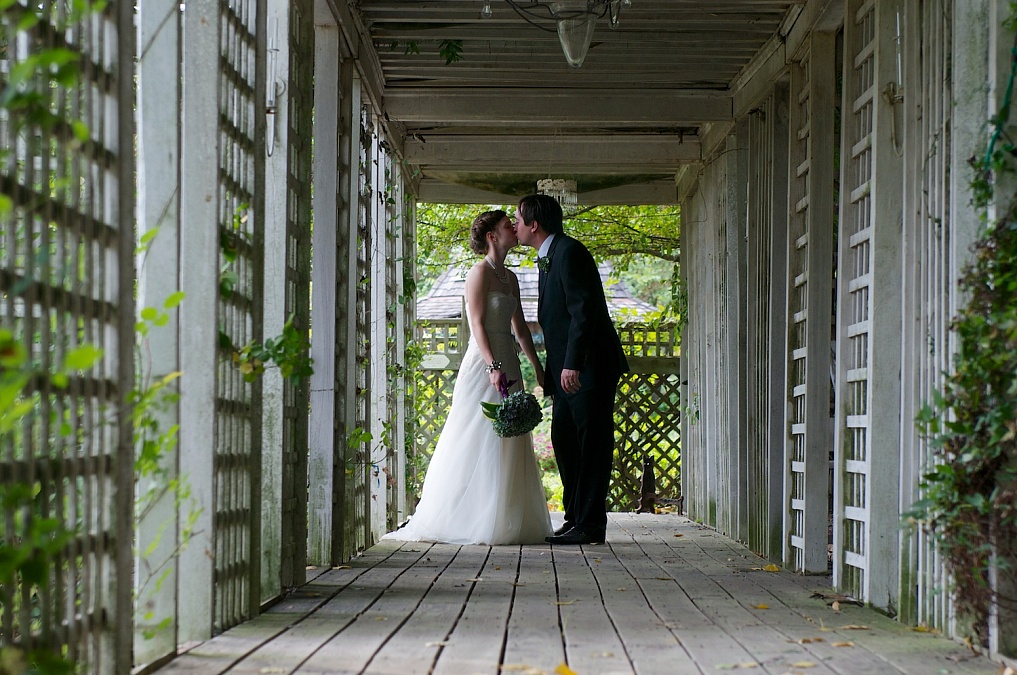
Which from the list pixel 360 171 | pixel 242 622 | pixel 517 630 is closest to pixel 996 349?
pixel 517 630

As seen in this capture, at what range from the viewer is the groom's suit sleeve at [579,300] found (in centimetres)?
593

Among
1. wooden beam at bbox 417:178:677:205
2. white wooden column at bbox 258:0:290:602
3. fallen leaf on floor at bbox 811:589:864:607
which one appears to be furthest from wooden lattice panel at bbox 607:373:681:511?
white wooden column at bbox 258:0:290:602

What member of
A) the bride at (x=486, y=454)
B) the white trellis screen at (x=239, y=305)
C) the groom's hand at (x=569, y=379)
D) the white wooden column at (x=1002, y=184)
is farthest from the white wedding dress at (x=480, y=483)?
the white wooden column at (x=1002, y=184)

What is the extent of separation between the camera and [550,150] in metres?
8.08

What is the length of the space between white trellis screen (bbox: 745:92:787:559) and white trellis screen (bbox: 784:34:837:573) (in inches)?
16.1

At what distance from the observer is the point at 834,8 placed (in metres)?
4.67

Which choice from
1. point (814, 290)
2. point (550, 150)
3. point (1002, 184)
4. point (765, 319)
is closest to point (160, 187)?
point (1002, 184)

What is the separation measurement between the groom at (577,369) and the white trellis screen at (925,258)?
8.62ft

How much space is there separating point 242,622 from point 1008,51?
2.52 meters

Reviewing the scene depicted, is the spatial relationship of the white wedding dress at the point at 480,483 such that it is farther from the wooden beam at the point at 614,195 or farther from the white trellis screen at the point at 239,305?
the wooden beam at the point at 614,195

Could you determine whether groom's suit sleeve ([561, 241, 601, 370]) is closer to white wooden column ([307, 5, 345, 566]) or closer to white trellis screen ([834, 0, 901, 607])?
white wooden column ([307, 5, 345, 566])

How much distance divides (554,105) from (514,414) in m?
1.92

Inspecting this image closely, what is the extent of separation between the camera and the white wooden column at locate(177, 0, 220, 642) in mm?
2895

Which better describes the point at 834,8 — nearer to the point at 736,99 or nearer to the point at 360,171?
the point at 736,99
